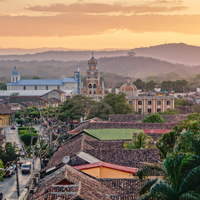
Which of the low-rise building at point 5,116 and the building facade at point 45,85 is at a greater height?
the building facade at point 45,85

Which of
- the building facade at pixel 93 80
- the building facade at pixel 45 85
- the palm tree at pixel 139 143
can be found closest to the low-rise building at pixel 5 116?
the building facade at pixel 93 80

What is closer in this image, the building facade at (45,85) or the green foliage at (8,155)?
the green foliage at (8,155)

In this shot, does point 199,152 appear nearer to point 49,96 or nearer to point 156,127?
point 156,127

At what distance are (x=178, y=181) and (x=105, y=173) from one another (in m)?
7.72

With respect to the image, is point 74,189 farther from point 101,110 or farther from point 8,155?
point 101,110

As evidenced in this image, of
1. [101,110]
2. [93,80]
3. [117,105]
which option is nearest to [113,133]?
[101,110]

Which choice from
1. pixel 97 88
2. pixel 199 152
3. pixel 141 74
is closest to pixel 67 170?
pixel 199 152

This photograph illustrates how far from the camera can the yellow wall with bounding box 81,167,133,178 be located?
1820 centimetres

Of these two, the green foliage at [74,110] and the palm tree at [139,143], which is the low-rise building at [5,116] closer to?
the green foliage at [74,110]

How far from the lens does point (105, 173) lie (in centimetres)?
1839

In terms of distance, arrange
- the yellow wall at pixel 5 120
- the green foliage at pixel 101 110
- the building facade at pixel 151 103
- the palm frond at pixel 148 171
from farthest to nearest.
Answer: the building facade at pixel 151 103 → the yellow wall at pixel 5 120 → the green foliage at pixel 101 110 → the palm frond at pixel 148 171

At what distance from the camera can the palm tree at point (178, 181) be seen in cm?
1064

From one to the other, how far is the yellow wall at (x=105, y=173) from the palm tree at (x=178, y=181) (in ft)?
22.2

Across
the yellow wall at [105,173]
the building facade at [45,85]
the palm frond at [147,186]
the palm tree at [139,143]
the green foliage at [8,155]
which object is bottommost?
the green foliage at [8,155]
